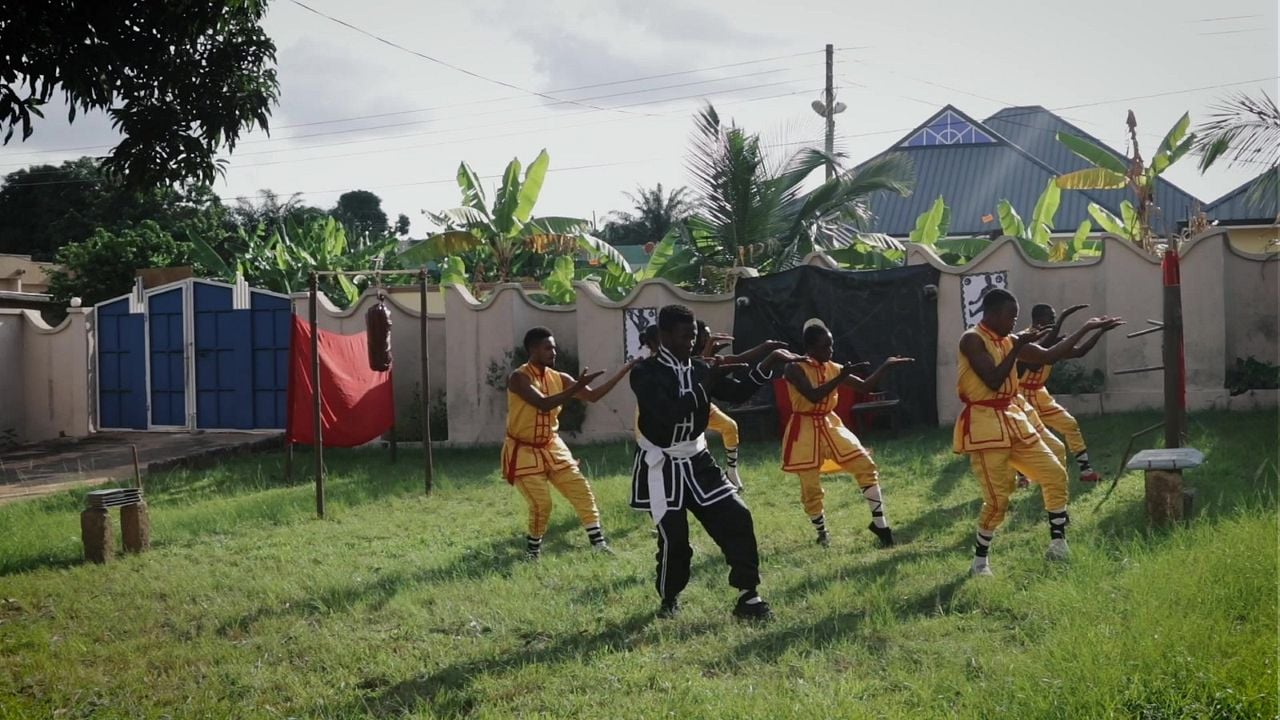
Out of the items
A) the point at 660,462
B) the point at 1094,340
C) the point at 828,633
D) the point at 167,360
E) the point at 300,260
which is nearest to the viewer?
the point at 828,633

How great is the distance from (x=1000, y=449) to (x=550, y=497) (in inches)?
135

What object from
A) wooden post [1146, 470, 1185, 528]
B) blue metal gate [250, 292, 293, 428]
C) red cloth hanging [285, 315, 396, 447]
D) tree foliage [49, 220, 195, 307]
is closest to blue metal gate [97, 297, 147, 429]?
blue metal gate [250, 292, 293, 428]

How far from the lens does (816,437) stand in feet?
30.2

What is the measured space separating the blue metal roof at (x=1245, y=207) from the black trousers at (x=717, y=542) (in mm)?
8014

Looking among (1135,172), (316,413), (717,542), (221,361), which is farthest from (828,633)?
(221,361)

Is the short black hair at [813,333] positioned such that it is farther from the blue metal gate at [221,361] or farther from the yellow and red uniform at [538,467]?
the blue metal gate at [221,361]

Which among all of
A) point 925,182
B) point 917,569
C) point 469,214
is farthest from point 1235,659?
point 925,182

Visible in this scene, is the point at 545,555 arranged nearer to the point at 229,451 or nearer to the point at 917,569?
the point at 917,569

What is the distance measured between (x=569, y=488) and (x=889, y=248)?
10691 mm

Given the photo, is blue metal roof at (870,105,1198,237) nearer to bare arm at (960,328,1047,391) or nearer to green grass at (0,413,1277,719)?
green grass at (0,413,1277,719)

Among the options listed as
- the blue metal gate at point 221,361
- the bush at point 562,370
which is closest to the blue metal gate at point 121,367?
the blue metal gate at point 221,361

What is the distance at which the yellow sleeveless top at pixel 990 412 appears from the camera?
26.0ft

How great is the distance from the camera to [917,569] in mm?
8023

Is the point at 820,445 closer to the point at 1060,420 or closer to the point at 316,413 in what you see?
the point at 1060,420
